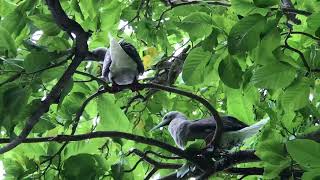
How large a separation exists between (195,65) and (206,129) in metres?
0.67

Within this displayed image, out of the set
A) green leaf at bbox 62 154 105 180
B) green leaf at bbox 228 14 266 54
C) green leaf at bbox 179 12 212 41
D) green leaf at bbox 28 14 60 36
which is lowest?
green leaf at bbox 62 154 105 180

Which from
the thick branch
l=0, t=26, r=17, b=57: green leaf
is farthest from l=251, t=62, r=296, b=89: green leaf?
l=0, t=26, r=17, b=57: green leaf

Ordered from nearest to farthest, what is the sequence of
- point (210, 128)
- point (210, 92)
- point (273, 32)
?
1. point (273, 32)
2. point (210, 128)
3. point (210, 92)

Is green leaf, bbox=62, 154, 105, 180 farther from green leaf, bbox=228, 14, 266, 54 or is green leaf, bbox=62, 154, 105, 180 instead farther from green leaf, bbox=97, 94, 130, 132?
green leaf, bbox=228, 14, 266, 54

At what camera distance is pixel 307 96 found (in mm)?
1533

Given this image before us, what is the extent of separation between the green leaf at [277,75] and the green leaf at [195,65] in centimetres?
25

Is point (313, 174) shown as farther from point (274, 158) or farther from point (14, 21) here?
point (14, 21)

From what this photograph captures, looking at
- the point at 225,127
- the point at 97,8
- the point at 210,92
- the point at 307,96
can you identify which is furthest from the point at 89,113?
the point at 307,96

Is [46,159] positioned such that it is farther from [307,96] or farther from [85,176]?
[307,96]

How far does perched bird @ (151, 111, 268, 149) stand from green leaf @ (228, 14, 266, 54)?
25.3 inches

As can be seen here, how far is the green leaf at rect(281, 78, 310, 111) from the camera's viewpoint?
1.51 m

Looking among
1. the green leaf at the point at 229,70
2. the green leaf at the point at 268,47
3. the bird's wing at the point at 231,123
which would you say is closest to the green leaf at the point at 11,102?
the green leaf at the point at 229,70

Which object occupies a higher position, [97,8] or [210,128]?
[97,8]

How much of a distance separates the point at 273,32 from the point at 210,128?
97 cm
